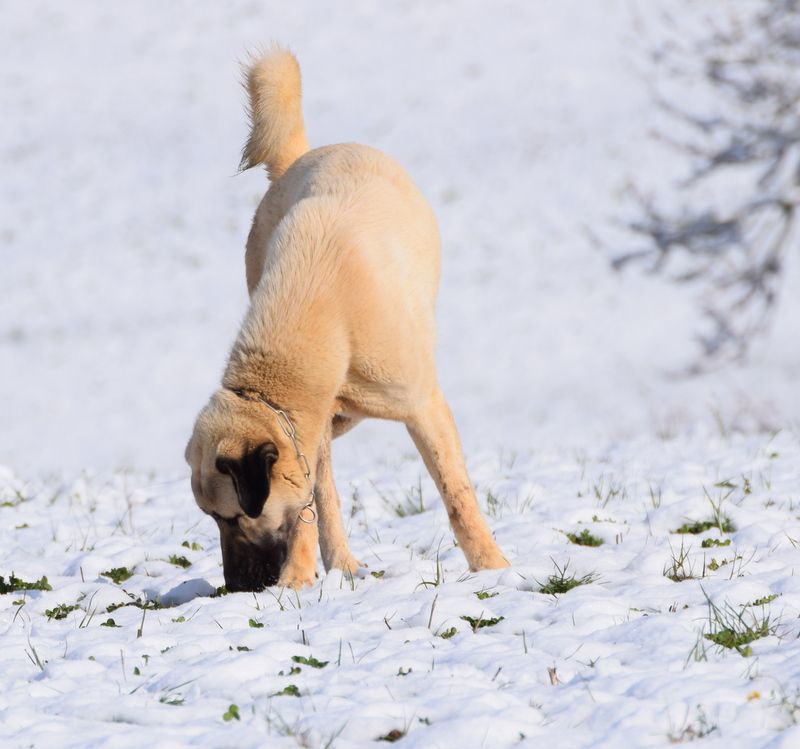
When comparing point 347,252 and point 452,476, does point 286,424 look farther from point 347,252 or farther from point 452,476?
point 452,476

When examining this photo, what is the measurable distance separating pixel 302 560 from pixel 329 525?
1.10 ft

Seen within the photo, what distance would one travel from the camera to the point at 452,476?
519 cm

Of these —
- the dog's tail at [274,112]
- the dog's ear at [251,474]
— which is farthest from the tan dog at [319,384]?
the dog's tail at [274,112]

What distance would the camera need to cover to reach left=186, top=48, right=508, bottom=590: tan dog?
457cm

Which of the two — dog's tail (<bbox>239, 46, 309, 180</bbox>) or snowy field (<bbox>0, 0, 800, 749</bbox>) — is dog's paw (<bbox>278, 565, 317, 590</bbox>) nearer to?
snowy field (<bbox>0, 0, 800, 749</bbox>)

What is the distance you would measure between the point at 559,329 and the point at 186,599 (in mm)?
13525

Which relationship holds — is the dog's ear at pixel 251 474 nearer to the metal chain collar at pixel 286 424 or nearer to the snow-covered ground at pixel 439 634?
the metal chain collar at pixel 286 424

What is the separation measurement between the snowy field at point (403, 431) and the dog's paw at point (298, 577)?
201mm

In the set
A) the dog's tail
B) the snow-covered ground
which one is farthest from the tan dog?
the dog's tail

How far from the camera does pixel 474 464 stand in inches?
312

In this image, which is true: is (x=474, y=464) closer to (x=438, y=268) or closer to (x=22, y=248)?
(x=438, y=268)

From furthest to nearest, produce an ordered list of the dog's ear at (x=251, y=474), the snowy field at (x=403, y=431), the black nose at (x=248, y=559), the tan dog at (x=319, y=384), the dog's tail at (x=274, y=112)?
1. the dog's tail at (x=274, y=112)
2. the black nose at (x=248, y=559)
3. the tan dog at (x=319, y=384)
4. the dog's ear at (x=251, y=474)
5. the snowy field at (x=403, y=431)

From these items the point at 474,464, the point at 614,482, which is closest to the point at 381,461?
the point at 474,464

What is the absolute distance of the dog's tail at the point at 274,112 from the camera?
20.1 feet
